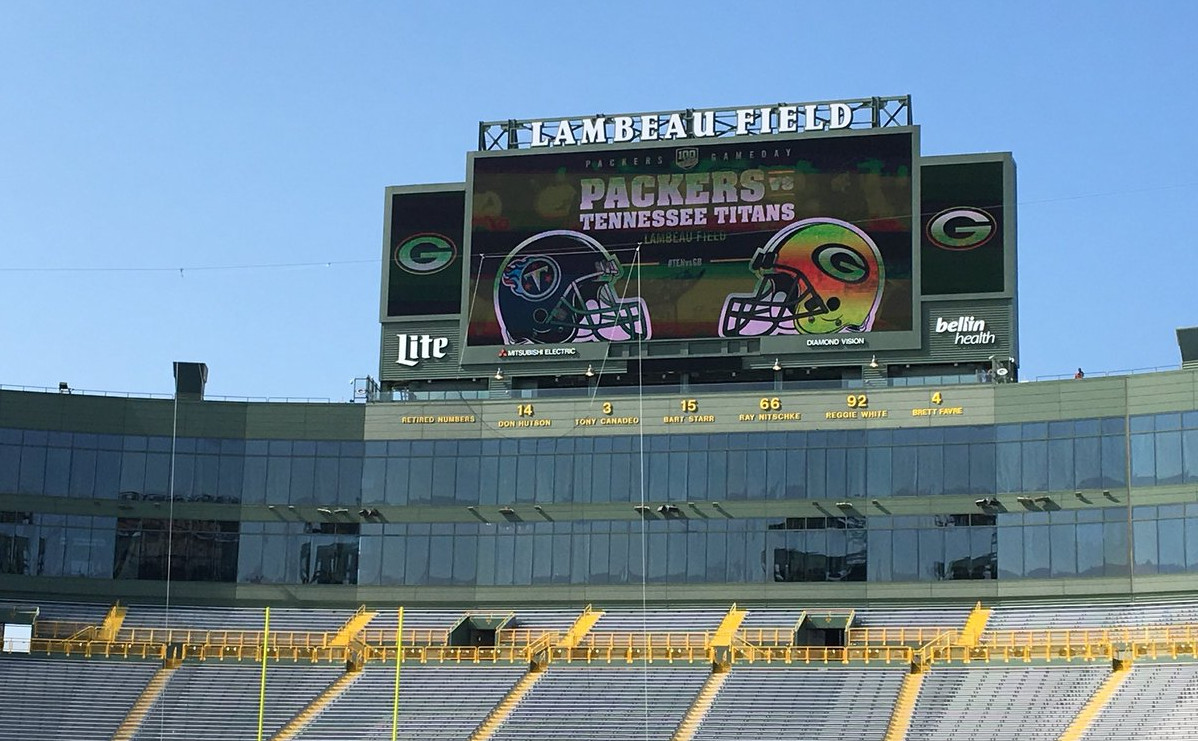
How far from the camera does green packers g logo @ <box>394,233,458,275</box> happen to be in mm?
89562

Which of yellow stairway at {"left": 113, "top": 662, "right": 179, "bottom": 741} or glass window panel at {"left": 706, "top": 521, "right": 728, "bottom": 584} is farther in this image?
glass window panel at {"left": 706, "top": 521, "right": 728, "bottom": 584}

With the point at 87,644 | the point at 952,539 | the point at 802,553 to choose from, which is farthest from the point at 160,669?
the point at 952,539

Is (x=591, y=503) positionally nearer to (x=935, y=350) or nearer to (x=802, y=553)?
(x=802, y=553)

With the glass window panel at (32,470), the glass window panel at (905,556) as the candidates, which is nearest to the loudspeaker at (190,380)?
the glass window panel at (32,470)

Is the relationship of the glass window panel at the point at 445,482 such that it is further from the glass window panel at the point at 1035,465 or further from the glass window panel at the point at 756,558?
the glass window panel at the point at 1035,465

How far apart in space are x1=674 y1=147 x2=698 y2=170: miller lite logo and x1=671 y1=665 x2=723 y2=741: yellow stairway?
22700 mm

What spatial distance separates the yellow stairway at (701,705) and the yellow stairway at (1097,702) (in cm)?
1368

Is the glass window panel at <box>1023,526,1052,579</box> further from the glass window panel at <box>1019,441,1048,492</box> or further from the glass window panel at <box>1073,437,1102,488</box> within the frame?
the glass window panel at <box>1073,437,1102,488</box>

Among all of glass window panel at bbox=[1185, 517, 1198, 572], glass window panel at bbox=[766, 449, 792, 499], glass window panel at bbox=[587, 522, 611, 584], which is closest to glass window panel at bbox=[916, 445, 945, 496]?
glass window panel at bbox=[766, 449, 792, 499]

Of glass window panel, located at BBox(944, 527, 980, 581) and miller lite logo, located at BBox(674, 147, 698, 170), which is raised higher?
miller lite logo, located at BBox(674, 147, 698, 170)

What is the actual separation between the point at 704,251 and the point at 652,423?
7.87 m

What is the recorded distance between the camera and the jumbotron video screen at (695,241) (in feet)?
278

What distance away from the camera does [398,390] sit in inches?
3516

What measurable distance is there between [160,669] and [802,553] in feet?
90.2
